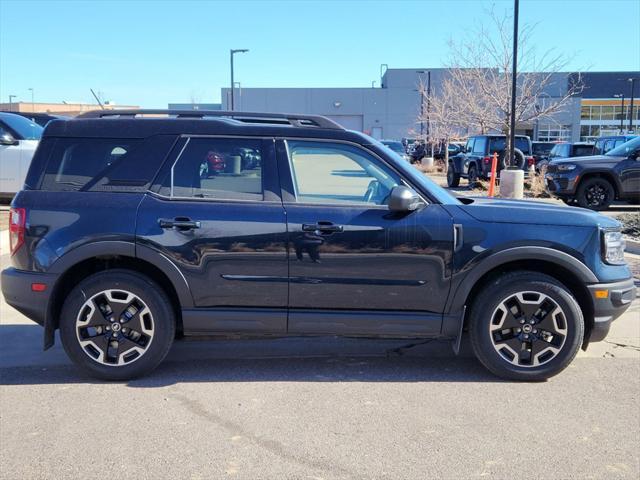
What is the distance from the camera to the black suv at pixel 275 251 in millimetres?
4461

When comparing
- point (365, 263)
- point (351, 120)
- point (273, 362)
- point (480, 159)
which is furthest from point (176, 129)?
point (351, 120)

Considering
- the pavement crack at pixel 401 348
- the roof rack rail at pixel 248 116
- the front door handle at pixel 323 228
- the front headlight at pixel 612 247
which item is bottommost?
the pavement crack at pixel 401 348

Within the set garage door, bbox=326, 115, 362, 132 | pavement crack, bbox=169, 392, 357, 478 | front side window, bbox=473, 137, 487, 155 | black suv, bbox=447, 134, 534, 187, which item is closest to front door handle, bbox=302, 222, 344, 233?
pavement crack, bbox=169, 392, 357, 478

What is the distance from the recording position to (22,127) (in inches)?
501

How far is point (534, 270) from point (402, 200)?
117 cm

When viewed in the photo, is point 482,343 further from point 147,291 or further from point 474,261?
point 147,291

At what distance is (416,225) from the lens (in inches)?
176

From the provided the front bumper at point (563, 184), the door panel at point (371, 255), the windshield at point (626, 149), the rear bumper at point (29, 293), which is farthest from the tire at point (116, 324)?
the windshield at point (626, 149)

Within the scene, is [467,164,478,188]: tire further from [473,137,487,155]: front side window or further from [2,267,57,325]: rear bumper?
[2,267,57,325]: rear bumper

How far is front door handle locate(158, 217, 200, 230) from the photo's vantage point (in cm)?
446

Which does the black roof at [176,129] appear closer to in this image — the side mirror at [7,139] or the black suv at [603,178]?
the side mirror at [7,139]

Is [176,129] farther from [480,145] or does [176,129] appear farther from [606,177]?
[480,145]

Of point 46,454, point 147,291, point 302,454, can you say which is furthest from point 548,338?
point 46,454

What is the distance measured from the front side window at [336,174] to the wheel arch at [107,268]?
3.61 ft
